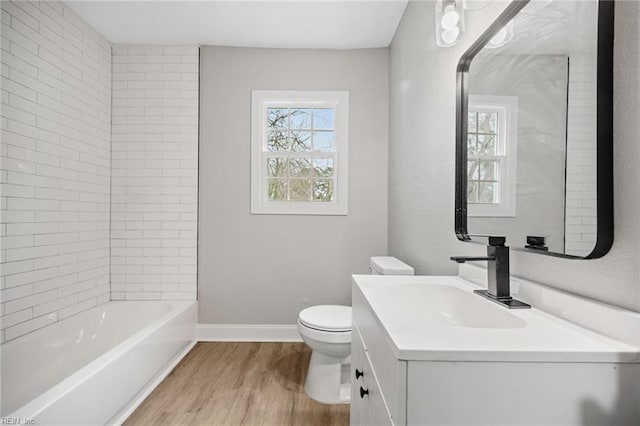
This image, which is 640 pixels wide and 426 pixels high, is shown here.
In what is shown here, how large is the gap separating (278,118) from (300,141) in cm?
29

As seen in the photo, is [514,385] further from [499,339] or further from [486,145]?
[486,145]

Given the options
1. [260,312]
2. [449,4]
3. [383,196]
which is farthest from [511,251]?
[260,312]

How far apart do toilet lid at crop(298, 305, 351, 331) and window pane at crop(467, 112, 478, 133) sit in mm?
1227

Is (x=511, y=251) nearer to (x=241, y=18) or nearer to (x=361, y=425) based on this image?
(x=361, y=425)

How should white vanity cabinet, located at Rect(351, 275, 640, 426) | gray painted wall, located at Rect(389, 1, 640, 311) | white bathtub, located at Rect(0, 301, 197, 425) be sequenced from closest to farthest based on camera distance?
white vanity cabinet, located at Rect(351, 275, 640, 426) < gray painted wall, located at Rect(389, 1, 640, 311) < white bathtub, located at Rect(0, 301, 197, 425)

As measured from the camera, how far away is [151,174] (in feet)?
9.31

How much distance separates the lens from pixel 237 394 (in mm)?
1987

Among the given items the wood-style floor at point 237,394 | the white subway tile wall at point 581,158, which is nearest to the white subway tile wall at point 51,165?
the wood-style floor at point 237,394

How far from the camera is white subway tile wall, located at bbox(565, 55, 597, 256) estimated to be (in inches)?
30.0

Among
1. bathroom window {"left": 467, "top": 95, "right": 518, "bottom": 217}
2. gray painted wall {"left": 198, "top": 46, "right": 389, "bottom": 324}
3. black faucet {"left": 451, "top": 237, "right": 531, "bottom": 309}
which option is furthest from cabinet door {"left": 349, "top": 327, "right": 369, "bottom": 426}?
gray painted wall {"left": 198, "top": 46, "right": 389, "bottom": 324}

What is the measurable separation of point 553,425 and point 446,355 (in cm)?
24

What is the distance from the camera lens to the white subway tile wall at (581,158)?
0.76m

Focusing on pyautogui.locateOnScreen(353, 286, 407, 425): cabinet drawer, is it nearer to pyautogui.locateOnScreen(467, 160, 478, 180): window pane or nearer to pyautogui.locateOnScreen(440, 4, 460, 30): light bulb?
pyautogui.locateOnScreen(467, 160, 478, 180): window pane

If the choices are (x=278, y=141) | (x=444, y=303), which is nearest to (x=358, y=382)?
(x=444, y=303)
